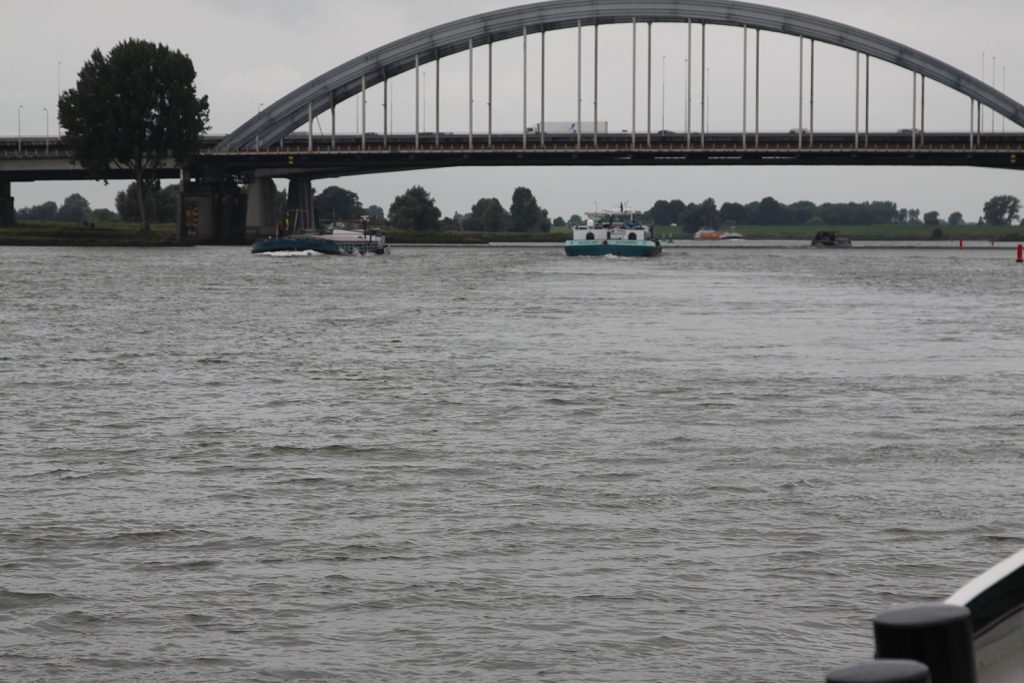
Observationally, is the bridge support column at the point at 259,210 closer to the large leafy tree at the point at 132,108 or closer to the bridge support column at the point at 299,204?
the bridge support column at the point at 299,204

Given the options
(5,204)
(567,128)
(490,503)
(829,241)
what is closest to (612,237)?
(567,128)

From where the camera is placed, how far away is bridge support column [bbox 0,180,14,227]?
16038 cm

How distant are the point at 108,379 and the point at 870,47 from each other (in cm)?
13629

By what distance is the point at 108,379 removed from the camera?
28.6m

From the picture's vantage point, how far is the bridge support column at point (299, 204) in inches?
6284

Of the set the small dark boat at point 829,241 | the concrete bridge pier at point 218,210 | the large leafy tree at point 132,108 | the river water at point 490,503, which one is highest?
the large leafy tree at point 132,108

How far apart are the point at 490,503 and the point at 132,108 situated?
12885cm

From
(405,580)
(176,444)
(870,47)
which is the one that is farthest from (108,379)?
(870,47)

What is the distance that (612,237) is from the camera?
5512 inches

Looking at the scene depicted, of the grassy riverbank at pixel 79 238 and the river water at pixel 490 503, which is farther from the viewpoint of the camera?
the grassy riverbank at pixel 79 238

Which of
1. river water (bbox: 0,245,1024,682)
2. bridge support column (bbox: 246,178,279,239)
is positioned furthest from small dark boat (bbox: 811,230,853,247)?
river water (bbox: 0,245,1024,682)

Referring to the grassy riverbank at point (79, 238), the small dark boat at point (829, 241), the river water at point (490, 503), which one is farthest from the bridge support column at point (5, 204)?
the river water at point (490, 503)

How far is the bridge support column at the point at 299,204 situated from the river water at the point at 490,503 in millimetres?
122571

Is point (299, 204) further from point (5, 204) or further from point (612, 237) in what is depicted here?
point (612, 237)
